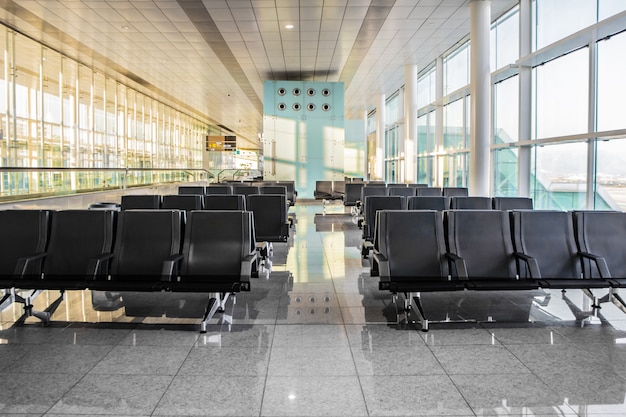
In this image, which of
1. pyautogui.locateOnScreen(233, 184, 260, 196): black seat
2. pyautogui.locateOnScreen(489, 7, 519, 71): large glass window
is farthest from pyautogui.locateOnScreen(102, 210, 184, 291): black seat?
pyautogui.locateOnScreen(489, 7, 519, 71): large glass window

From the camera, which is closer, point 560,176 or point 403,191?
point 403,191

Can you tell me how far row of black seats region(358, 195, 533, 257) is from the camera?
726 centimetres

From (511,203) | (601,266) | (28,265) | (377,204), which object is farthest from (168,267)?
(511,203)

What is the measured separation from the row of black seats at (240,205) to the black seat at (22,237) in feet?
6.79

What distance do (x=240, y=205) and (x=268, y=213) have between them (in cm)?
52

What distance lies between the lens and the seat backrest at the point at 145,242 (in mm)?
4641

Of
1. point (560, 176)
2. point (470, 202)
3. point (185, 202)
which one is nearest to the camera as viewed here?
point (185, 202)

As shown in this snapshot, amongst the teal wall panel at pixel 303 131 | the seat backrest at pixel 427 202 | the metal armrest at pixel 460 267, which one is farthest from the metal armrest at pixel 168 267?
the teal wall panel at pixel 303 131

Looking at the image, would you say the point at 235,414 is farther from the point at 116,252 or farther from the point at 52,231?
the point at 52,231

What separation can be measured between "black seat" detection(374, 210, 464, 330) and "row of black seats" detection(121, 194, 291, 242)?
2.59 m

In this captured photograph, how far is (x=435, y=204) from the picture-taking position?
759 cm

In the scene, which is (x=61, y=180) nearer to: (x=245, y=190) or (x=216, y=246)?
(x=245, y=190)

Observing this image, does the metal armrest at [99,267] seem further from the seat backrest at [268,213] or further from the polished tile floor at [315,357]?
the seat backrest at [268,213]

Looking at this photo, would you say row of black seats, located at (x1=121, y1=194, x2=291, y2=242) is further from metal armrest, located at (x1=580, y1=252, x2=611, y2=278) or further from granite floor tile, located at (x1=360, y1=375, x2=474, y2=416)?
granite floor tile, located at (x1=360, y1=375, x2=474, y2=416)
